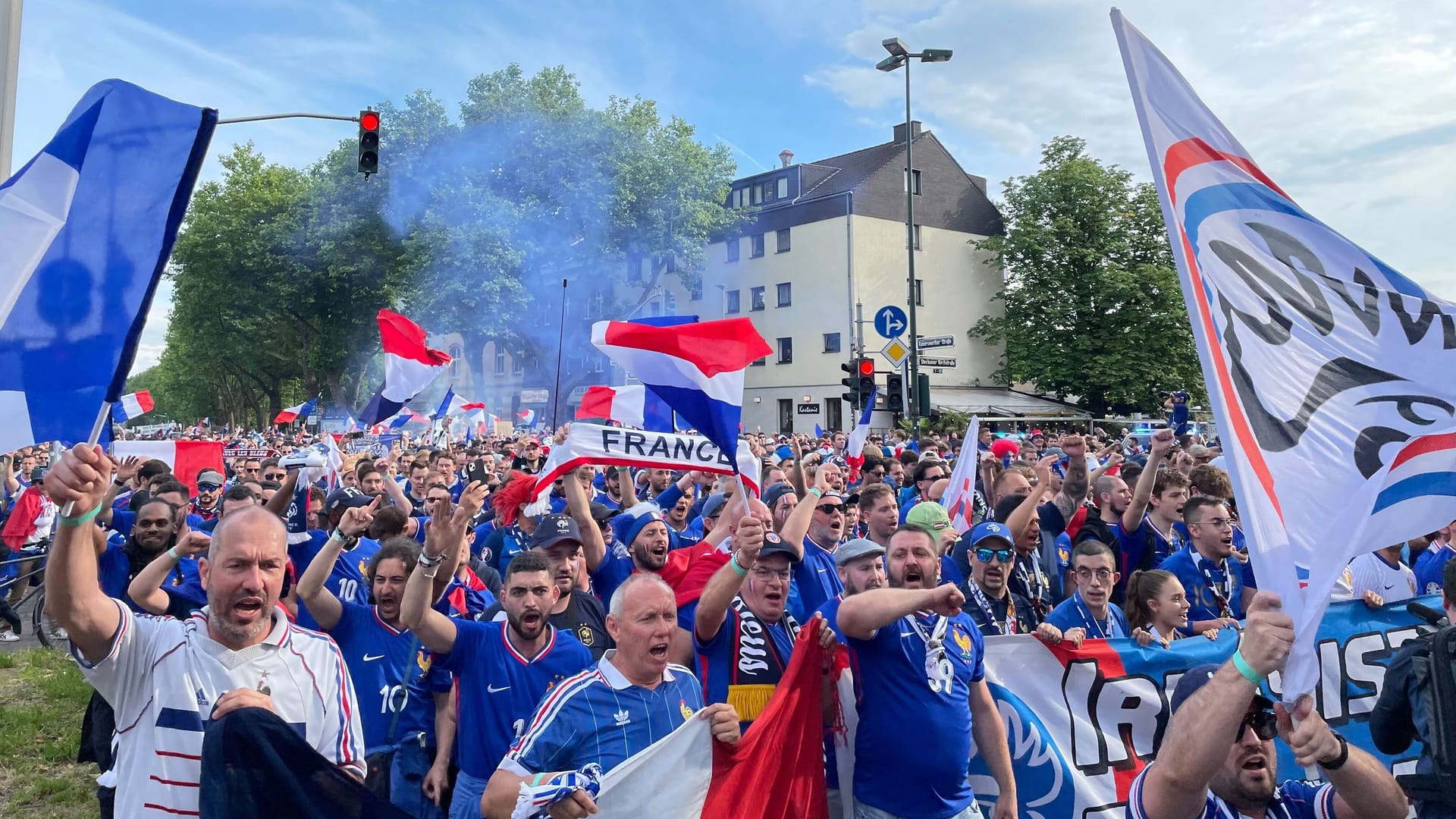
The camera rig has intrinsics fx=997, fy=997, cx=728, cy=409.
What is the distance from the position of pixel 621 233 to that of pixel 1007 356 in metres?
18.6

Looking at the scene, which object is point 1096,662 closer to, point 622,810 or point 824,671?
point 824,671

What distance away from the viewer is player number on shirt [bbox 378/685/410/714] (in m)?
4.73

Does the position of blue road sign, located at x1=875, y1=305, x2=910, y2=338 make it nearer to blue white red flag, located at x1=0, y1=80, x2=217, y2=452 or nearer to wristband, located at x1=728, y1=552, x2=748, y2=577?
wristband, located at x1=728, y1=552, x2=748, y2=577

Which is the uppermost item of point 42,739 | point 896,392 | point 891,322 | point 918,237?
point 918,237

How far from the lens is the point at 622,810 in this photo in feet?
10.9

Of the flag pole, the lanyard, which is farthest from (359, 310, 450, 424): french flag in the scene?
the flag pole

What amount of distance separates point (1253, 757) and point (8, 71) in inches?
298

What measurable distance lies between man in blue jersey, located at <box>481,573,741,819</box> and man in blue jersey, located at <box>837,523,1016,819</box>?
79 centimetres

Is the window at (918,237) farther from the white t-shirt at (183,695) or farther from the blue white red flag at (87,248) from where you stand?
the white t-shirt at (183,695)

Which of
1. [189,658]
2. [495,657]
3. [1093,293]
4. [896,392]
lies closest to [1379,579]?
[495,657]

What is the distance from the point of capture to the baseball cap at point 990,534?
5.62 m

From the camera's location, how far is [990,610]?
546 cm

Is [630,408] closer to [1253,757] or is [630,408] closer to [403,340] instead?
[403,340]

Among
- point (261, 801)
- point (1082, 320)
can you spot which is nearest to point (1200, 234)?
point (261, 801)
